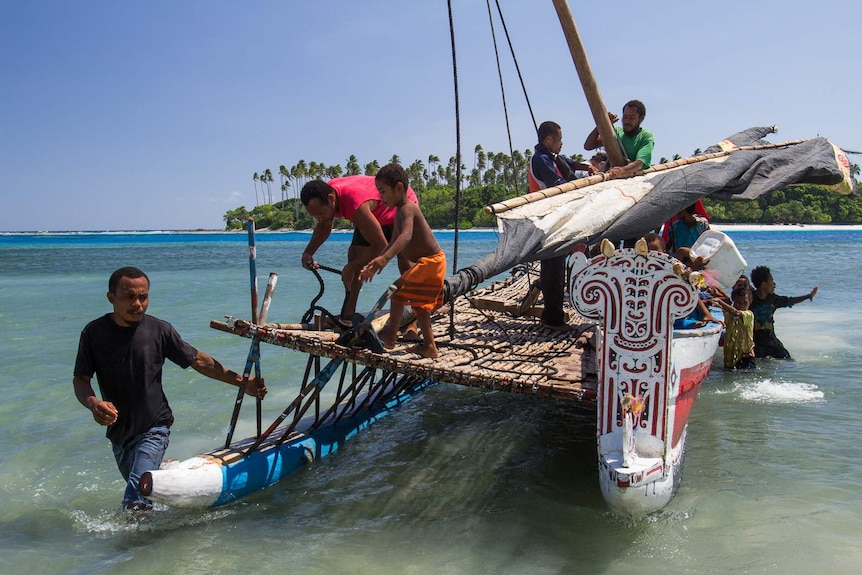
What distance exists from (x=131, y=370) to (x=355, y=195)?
233 cm

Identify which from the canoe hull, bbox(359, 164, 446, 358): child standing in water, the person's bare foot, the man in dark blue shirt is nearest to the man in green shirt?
the man in dark blue shirt

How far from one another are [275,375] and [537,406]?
4.29m

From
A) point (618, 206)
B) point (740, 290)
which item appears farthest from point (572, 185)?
point (740, 290)

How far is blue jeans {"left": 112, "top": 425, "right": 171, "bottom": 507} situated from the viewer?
4016 mm

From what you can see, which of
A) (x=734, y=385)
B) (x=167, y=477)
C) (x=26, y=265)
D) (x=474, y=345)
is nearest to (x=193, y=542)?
(x=167, y=477)

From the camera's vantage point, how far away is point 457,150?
581 centimetres

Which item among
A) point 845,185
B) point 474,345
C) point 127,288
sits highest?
point 845,185

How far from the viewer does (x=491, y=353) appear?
18.5 ft

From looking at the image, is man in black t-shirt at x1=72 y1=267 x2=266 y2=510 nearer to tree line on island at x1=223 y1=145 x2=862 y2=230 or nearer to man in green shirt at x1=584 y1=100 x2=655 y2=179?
man in green shirt at x1=584 y1=100 x2=655 y2=179

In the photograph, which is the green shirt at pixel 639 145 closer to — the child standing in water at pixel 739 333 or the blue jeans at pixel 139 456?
the child standing in water at pixel 739 333

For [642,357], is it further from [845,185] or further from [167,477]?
[845,185]

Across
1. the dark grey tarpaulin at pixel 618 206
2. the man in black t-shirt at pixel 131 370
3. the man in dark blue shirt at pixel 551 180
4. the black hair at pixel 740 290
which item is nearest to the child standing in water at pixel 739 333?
the black hair at pixel 740 290

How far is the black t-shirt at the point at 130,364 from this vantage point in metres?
3.80

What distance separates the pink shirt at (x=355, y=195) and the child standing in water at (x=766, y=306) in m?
5.43
